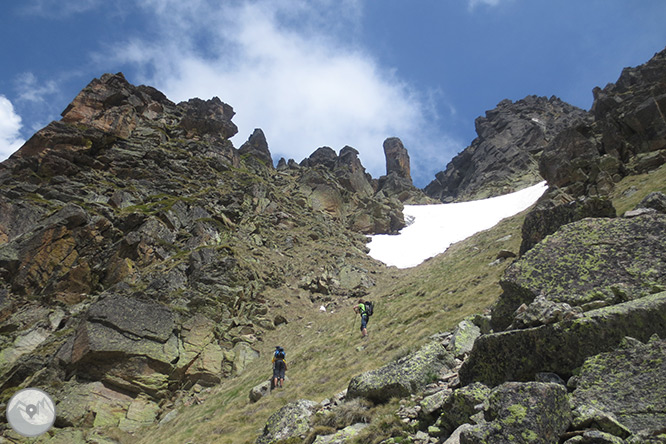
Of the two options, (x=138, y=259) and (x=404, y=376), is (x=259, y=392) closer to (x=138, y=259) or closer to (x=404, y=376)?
(x=404, y=376)

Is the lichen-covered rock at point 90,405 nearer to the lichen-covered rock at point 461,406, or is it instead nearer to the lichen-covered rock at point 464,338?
the lichen-covered rock at point 464,338

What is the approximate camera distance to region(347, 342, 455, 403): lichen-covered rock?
830 cm

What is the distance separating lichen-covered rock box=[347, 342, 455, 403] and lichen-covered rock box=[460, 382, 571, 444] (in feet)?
11.1

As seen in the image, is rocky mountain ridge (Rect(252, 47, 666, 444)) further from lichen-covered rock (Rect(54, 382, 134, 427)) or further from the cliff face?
the cliff face

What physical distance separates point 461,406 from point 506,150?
129810 millimetres

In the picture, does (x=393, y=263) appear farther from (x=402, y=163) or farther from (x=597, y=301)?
(x=402, y=163)

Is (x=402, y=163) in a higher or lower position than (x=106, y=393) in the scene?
higher

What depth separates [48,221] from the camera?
30641 millimetres

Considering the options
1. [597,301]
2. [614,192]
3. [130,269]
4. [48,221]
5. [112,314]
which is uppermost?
[48,221]

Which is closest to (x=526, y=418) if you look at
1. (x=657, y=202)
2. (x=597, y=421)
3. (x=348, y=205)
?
(x=597, y=421)

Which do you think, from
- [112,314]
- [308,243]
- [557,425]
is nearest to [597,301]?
[557,425]

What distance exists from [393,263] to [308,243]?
544 inches

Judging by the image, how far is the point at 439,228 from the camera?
66.8 metres

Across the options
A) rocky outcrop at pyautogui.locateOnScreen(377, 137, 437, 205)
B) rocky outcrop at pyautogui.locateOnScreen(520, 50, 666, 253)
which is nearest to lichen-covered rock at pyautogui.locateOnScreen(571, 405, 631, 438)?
rocky outcrop at pyautogui.locateOnScreen(520, 50, 666, 253)
